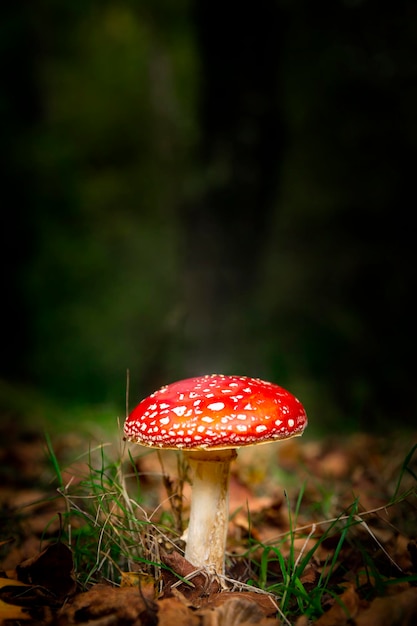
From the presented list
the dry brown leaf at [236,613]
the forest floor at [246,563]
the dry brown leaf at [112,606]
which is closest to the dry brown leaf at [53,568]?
the forest floor at [246,563]

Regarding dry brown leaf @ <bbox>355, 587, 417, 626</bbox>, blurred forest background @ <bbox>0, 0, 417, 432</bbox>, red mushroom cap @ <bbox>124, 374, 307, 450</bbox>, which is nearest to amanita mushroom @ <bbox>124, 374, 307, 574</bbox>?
red mushroom cap @ <bbox>124, 374, 307, 450</bbox>

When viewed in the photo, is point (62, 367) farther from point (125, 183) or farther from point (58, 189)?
point (125, 183)

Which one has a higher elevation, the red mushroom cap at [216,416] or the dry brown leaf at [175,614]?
the red mushroom cap at [216,416]

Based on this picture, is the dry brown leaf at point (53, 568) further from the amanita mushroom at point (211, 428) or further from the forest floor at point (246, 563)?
the amanita mushroom at point (211, 428)

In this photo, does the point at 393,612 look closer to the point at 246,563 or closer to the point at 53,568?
the point at 246,563

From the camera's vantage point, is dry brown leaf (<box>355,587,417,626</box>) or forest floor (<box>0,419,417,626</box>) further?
forest floor (<box>0,419,417,626</box>)

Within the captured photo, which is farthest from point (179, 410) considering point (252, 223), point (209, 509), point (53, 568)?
point (252, 223)

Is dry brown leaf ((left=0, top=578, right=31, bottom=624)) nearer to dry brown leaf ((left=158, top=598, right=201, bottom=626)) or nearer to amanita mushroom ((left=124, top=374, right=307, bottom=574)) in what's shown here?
dry brown leaf ((left=158, top=598, right=201, bottom=626))

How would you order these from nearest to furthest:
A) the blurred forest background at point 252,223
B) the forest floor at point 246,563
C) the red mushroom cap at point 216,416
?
the forest floor at point 246,563
the red mushroom cap at point 216,416
the blurred forest background at point 252,223
